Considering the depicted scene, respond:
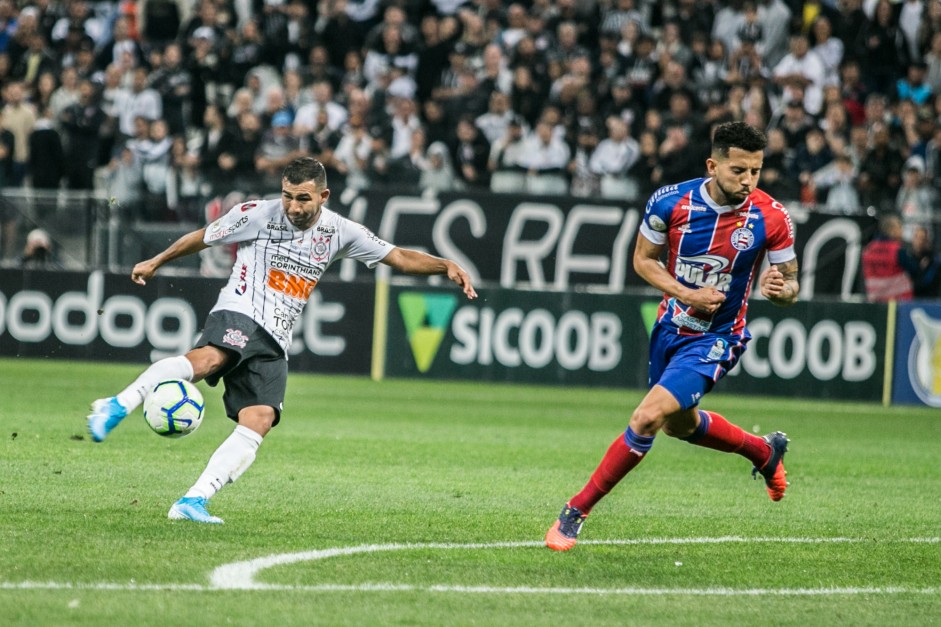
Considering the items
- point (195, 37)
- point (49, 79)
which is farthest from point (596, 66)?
point (49, 79)

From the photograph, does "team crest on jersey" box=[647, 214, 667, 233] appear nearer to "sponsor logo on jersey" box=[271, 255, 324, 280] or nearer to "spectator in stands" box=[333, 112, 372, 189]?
"sponsor logo on jersey" box=[271, 255, 324, 280]

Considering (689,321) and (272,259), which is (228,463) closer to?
(272,259)

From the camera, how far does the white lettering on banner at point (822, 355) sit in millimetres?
18203

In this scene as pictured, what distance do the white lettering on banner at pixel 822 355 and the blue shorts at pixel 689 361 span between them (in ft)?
34.4

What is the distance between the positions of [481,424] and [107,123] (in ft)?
31.4

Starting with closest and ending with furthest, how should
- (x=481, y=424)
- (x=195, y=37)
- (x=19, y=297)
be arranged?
(x=481, y=424) → (x=19, y=297) → (x=195, y=37)

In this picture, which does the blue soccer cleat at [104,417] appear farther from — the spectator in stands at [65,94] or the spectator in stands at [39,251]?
the spectator in stands at [65,94]

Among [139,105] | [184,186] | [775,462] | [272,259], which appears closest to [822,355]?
[184,186]

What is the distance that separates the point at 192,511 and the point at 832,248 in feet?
41.9

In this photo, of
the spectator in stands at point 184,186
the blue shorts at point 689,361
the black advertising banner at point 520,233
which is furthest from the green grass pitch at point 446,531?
the spectator in stands at point 184,186

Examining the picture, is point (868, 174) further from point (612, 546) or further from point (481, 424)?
point (612, 546)

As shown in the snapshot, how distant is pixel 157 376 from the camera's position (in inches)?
299

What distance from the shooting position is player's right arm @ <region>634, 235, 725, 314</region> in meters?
7.38

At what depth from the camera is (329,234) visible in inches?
322
